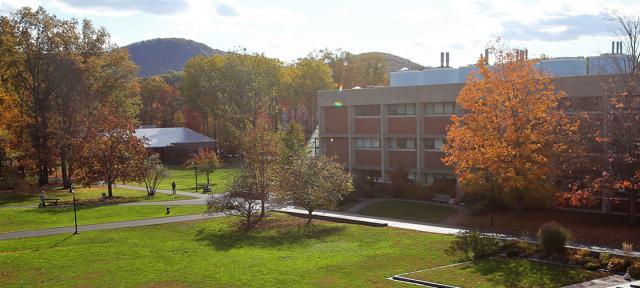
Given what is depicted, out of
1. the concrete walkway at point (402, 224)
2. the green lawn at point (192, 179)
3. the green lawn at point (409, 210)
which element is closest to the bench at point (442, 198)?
the green lawn at point (409, 210)

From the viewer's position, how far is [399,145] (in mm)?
51469

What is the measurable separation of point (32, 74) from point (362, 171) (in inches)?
1289

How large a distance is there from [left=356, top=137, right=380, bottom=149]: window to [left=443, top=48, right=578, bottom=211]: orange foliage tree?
16.7 metres

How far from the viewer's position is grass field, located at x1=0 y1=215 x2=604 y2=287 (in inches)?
930

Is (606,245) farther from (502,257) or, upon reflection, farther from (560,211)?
(560,211)

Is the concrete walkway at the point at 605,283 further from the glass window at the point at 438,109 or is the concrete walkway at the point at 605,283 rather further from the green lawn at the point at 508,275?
the glass window at the point at 438,109

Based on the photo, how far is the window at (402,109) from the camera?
50.0 meters

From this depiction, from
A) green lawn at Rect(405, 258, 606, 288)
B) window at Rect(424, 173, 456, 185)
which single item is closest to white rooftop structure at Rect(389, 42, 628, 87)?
window at Rect(424, 173, 456, 185)

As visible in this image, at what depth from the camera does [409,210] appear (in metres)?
42.2

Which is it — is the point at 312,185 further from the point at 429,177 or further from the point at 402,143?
the point at 402,143

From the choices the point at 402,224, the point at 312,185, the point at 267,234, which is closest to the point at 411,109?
the point at 312,185

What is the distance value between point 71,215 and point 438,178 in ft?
87.0

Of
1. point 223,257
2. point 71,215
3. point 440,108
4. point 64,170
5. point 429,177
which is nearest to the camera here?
point 223,257

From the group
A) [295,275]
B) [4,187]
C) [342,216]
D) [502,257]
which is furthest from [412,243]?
[4,187]
